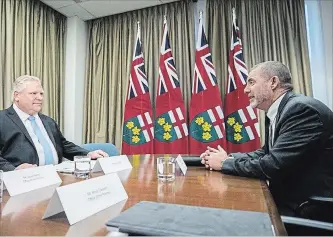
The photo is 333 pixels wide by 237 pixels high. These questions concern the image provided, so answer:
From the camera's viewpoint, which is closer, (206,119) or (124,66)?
(206,119)

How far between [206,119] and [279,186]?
75.5 inches

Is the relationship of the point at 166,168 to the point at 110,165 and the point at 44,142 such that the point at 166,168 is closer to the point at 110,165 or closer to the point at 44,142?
the point at 110,165

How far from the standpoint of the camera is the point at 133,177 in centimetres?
119

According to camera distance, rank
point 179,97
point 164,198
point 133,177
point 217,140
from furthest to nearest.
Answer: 1. point 179,97
2. point 217,140
3. point 133,177
4. point 164,198

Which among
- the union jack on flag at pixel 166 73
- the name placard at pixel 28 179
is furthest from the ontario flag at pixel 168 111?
the name placard at pixel 28 179

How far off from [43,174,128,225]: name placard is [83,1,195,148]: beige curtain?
2.91 metres

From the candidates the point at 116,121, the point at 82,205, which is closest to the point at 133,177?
the point at 82,205

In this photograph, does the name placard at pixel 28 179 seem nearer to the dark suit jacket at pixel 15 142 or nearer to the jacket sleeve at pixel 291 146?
the jacket sleeve at pixel 291 146

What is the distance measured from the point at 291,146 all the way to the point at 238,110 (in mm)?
2030

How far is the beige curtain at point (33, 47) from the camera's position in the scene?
3180 millimetres

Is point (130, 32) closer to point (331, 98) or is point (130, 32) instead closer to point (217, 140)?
point (217, 140)

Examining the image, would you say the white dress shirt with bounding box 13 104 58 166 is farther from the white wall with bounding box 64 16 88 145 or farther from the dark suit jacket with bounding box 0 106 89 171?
the white wall with bounding box 64 16 88 145

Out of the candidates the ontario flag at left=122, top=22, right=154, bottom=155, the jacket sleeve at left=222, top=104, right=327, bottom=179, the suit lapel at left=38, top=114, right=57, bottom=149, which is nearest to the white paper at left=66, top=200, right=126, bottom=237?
the jacket sleeve at left=222, top=104, right=327, bottom=179

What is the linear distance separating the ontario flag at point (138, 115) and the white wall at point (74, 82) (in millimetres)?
998
